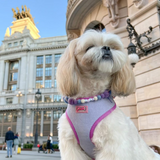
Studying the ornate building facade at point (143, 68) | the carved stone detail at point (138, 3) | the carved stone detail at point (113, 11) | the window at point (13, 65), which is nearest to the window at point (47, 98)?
the window at point (13, 65)

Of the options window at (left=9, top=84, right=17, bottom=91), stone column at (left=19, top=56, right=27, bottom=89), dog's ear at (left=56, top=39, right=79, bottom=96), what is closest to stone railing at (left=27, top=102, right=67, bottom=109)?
stone column at (left=19, top=56, right=27, bottom=89)

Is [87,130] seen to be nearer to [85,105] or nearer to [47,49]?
[85,105]

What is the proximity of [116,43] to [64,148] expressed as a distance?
142 centimetres

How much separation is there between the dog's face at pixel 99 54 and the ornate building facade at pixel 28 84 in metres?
47.2

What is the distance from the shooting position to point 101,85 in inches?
90.0

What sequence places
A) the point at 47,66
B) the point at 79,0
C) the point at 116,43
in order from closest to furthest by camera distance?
the point at 116,43, the point at 79,0, the point at 47,66

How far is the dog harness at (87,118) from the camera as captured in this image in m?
2.06

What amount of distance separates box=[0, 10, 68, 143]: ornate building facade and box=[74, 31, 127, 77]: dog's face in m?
47.2

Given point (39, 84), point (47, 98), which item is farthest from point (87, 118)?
point (39, 84)

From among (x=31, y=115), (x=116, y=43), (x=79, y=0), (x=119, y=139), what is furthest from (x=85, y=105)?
(x=31, y=115)

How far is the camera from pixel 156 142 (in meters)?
5.49

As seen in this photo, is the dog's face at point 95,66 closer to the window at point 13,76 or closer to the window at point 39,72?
the window at point 39,72

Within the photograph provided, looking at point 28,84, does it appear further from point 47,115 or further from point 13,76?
point 47,115

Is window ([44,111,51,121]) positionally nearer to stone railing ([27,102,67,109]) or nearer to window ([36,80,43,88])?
stone railing ([27,102,67,109])
